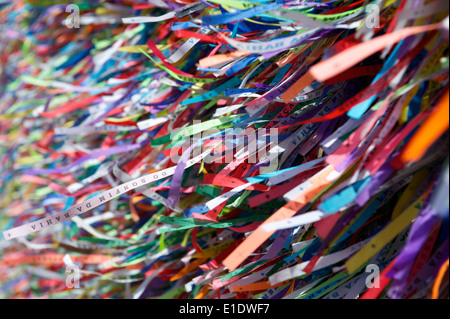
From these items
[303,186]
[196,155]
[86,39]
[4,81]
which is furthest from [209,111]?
[4,81]

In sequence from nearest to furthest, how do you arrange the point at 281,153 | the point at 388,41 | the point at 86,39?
the point at 388,41
the point at 281,153
the point at 86,39

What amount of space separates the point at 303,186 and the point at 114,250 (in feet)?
1.02

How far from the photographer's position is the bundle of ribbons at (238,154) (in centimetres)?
27

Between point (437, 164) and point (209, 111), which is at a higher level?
point (209, 111)

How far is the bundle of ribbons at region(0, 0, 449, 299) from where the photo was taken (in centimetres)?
27

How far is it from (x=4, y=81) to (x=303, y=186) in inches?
25.1

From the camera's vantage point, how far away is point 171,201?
0.40m

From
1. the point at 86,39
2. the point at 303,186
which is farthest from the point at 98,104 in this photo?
the point at 303,186

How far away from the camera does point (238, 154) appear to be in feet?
1.21

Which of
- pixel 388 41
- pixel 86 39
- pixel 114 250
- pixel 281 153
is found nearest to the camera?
pixel 388 41

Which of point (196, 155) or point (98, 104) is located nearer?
point (196, 155)

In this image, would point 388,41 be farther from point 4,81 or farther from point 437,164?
point 4,81
